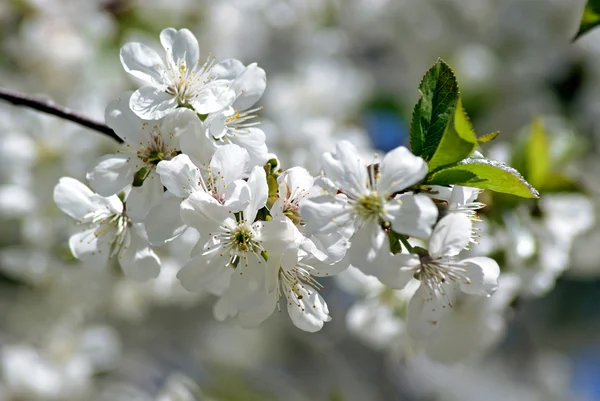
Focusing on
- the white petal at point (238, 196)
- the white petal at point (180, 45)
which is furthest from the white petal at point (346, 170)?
the white petal at point (180, 45)

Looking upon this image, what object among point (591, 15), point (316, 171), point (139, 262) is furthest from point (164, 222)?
point (591, 15)

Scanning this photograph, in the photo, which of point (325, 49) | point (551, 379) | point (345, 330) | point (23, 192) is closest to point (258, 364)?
point (345, 330)

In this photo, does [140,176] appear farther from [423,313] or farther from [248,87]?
[423,313]

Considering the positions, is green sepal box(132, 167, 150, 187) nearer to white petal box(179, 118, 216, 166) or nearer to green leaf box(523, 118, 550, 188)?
white petal box(179, 118, 216, 166)

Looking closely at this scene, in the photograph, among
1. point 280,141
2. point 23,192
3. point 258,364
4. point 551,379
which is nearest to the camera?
point 23,192

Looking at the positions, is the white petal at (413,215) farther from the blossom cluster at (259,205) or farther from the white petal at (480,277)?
the white petal at (480,277)

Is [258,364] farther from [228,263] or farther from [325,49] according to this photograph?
[228,263]
